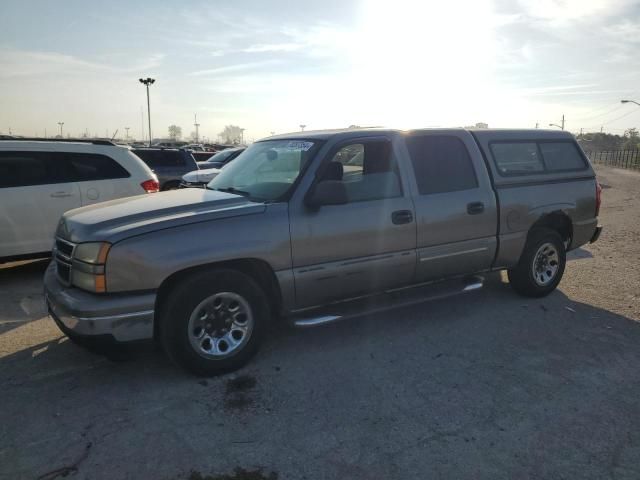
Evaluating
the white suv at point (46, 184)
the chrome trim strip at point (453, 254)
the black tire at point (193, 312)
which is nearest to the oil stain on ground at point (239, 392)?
the black tire at point (193, 312)

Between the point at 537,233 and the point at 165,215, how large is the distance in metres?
4.03

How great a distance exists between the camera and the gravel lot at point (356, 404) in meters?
2.84

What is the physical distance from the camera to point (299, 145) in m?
4.55

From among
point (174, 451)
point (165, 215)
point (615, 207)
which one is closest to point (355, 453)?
point (174, 451)

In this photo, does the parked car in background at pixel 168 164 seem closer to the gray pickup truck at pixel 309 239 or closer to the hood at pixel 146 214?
the gray pickup truck at pixel 309 239

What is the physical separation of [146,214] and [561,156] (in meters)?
4.70

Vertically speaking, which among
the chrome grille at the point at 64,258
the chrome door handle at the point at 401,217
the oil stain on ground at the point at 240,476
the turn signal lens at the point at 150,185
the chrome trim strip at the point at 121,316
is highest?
the turn signal lens at the point at 150,185

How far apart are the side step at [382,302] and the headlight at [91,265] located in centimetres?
151

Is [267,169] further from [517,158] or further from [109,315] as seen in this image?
[517,158]

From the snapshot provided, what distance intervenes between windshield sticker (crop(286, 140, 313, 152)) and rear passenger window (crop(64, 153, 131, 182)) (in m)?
3.87

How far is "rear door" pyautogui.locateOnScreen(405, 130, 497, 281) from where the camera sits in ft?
15.3

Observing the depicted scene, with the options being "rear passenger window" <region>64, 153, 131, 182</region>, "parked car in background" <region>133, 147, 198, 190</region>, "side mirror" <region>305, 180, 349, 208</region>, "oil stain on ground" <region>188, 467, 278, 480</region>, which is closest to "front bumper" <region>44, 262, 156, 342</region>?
"oil stain on ground" <region>188, 467, 278, 480</region>

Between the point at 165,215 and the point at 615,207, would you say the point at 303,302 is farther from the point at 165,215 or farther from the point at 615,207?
the point at 615,207

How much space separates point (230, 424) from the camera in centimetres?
322
